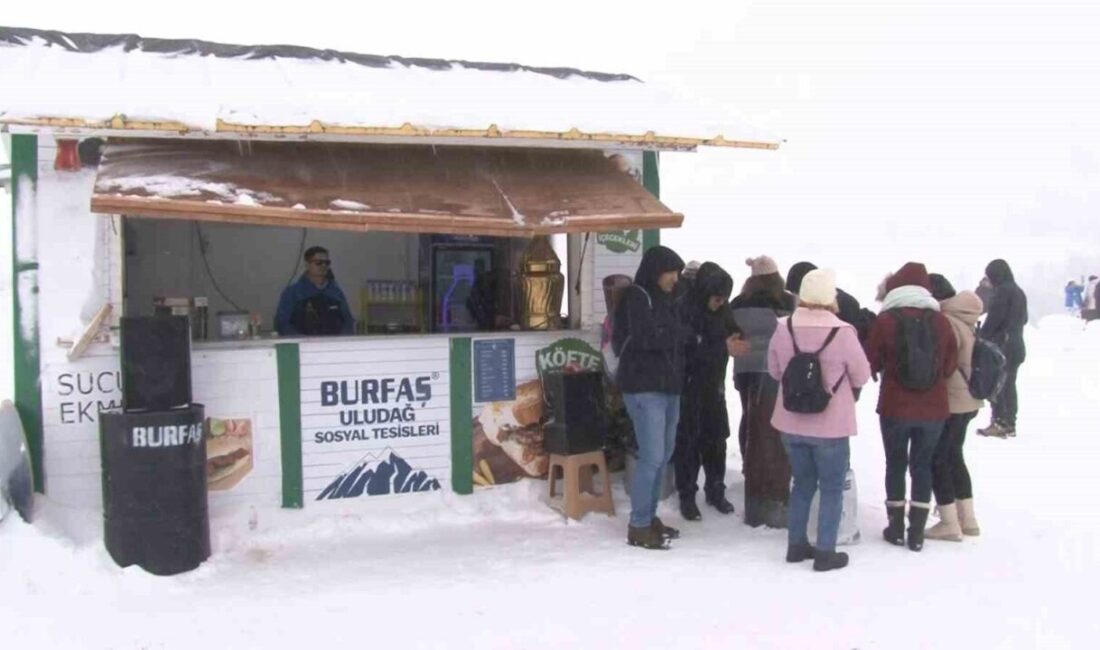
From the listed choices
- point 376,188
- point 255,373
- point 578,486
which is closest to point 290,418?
point 255,373

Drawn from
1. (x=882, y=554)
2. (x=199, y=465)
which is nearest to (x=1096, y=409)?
(x=882, y=554)

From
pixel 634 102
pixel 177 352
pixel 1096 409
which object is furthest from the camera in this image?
pixel 1096 409

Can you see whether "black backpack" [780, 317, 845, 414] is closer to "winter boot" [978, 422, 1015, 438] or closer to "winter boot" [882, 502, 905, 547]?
"winter boot" [882, 502, 905, 547]

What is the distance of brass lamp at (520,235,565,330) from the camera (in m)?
7.39

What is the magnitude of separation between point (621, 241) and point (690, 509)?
199 cm

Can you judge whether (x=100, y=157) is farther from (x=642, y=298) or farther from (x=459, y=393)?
(x=642, y=298)

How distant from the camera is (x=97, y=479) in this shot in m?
6.12

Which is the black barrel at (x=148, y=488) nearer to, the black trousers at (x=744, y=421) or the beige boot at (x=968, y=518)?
the black trousers at (x=744, y=421)

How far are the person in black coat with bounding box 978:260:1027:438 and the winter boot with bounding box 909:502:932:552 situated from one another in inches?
150

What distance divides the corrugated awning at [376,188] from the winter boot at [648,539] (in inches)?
75.0

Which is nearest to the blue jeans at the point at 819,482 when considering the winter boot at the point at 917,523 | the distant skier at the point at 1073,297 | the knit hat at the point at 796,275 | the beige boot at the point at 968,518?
the winter boot at the point at 917,523

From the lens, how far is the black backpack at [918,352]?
5957 mm

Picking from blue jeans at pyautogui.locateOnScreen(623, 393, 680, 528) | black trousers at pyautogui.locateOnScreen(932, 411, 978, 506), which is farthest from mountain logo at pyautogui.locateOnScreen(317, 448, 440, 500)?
black trousers at pyautogui.locateOnScreen(932, 411, 978, 506)

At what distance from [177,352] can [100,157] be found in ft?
4.36
